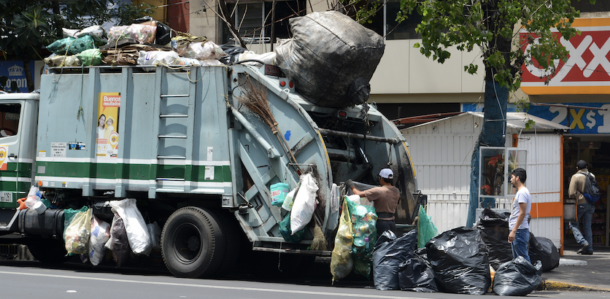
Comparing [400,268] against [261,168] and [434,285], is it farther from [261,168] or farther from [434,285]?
[261,168]

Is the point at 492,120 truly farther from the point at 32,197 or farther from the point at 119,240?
the point at 32,197

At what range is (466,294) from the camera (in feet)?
23.8

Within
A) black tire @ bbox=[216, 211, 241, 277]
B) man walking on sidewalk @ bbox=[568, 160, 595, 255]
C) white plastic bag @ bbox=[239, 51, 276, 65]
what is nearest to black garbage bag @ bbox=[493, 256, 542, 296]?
black tire @ bbox=[216, 211, 241, 277]

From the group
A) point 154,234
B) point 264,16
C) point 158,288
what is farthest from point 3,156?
point 264,16

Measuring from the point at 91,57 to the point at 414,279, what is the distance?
15.7ft

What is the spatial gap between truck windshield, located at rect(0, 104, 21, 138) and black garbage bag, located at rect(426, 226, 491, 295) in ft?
18.6

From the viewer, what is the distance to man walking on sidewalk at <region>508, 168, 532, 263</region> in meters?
7.55

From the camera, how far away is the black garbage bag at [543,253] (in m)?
8.69

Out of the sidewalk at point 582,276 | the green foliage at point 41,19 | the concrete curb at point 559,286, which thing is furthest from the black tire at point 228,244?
the green foliage at point 41,19

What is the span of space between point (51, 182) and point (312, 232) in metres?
3.60

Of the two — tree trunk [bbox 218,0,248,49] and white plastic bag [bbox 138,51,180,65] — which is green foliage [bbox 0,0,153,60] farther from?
white plastic bag [bbox 138,51,180,65]

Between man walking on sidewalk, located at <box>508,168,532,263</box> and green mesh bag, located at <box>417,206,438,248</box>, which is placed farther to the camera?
green mesh bag, located at <box>417,206,438,248</box>

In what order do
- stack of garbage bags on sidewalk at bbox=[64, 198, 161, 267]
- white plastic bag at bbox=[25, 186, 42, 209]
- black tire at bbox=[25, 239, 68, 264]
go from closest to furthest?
stack of garbage bags on sidewalk at bbox=[64, 198, 161, 267] < white plastic bag at bbox=[25, 186, 42, 209] < black tire at bbox=[25, 239, 68, 264]

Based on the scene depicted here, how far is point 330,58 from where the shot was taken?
761 cm
